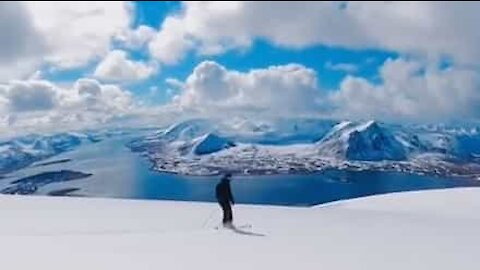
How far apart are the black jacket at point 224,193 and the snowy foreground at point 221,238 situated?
0.64m

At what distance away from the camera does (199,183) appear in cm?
3047

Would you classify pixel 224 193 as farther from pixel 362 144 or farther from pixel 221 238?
pixel 362 144

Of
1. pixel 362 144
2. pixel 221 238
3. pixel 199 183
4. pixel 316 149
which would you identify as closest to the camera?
pixel 221 238

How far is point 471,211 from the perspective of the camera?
603 inches

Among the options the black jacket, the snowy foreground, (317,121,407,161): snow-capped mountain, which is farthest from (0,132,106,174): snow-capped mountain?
the black jacket

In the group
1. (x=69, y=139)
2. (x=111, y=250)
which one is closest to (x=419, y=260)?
(x=111, y=250)

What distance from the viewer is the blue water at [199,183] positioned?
96.0 feet

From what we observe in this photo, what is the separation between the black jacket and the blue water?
655 inches

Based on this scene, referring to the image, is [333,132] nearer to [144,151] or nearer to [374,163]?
[374,163]

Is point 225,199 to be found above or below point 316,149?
below

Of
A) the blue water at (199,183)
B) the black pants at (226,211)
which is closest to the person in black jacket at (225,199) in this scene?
the black pants at (226,211)

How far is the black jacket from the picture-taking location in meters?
10.8

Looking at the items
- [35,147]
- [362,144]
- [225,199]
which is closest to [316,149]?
[362,144]

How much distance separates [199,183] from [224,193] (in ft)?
65.1
